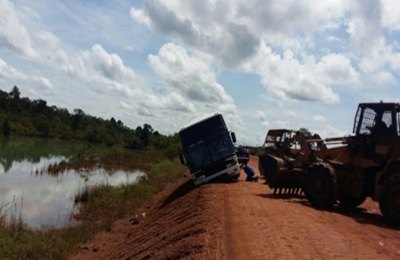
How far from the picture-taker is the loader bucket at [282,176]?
679 inches

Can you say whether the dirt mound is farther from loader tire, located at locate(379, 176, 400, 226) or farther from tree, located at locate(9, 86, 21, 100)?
tree, located at locate(9, 86, 21, 100)

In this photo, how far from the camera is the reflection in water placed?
71.2 ft

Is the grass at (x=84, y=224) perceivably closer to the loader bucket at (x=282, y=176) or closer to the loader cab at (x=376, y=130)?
the loader bucket at (x=282, y=176)

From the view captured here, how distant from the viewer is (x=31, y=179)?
119 feet

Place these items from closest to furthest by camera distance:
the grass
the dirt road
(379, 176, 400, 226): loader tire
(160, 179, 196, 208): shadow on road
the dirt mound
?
1. the dirt road
2. the dirt mound
3. (379, 176, 400, 226): loader tire
4. the grass
5. (160, 179, 196, 208): shadow on road

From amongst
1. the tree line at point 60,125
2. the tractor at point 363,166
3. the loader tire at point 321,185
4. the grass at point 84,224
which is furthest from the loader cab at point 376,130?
the tree line at point 60,125

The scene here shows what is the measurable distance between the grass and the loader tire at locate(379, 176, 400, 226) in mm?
8621

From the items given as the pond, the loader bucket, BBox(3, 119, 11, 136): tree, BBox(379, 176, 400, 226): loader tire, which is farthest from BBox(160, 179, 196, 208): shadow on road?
BBox(3, 119, 11, 136): tree

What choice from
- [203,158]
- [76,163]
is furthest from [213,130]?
[76,163]

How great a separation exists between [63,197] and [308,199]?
56.1ft

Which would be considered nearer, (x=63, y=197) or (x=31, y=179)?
(x=63, y=197)

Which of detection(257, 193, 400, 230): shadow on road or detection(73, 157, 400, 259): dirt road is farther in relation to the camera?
detection(257, 193, 400, 230): shadow on road

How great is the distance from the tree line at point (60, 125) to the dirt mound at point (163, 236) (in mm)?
80337

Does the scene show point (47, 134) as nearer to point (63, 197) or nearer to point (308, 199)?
point (63, 197)
